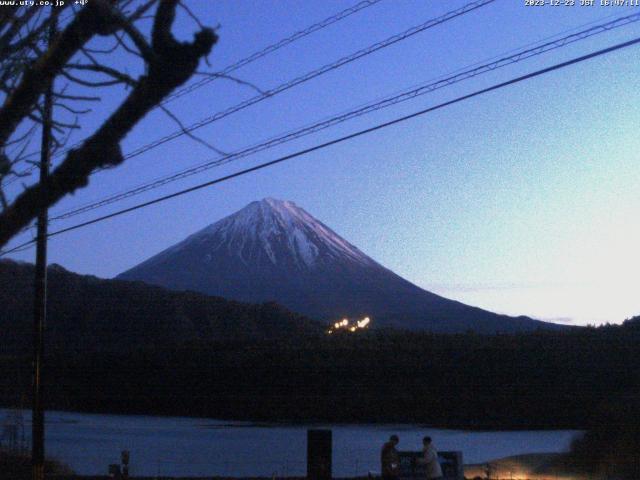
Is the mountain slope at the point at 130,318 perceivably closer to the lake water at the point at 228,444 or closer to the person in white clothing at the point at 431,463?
the lake water at the point at 228,444

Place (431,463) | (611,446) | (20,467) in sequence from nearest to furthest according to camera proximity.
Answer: (431,463) < (20,467) < (611,446)

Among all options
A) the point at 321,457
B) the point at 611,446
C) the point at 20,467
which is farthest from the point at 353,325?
the point at 321,457

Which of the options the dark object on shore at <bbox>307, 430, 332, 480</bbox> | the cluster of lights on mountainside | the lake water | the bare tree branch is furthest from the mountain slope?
the bare tree branch

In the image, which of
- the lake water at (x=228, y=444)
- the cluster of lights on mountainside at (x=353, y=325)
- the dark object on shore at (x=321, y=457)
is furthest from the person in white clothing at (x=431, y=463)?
the cluster of lights on mountainside at (x=353, y=325)

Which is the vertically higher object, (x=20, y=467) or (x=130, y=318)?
(x=130, y=318)

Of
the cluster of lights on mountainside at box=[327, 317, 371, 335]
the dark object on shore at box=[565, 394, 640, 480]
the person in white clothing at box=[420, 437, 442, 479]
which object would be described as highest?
the cluster of lights on mountainside at box=[327, 317, 371, 335]

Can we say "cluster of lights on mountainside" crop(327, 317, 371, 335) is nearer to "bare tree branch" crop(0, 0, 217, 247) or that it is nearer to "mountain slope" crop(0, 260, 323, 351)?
"mountain slope" crop(0, 260, 323, 351)

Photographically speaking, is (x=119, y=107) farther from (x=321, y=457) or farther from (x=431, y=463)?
(x=321, y=457)
